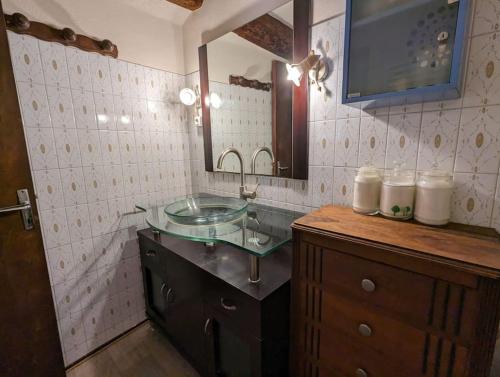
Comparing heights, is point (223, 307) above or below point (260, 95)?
below

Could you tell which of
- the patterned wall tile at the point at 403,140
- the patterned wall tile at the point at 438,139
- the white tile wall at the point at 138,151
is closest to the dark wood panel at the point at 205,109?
the white tile wall at the point at 138,151

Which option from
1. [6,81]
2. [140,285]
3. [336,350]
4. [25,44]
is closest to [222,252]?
[336,350]

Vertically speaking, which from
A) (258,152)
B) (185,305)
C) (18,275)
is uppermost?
(258,152)

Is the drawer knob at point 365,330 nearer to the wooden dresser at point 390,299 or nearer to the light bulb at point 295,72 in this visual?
the wooden dresser at point 390,299

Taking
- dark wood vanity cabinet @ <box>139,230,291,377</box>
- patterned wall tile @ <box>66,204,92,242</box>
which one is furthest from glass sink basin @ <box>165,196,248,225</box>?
patterned wall tile @ <box>66,204,92,242</box>

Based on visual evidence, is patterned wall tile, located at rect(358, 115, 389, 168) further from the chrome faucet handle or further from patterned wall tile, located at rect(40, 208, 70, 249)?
patterned wall tile, located at rect(40, 208, 70, 249)

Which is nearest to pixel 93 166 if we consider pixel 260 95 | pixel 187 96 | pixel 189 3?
pixel 187 96

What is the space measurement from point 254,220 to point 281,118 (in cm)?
57

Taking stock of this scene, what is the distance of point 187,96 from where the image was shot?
166 cm

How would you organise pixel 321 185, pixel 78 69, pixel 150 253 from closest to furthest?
pixel 321 185 → pixel 78 69 → pixel 150 253

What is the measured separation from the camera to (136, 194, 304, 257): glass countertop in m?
0.94

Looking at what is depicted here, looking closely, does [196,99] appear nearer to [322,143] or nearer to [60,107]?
[60,107]

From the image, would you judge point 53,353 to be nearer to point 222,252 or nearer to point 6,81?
point 222,252

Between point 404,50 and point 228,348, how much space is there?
1.39 meters
